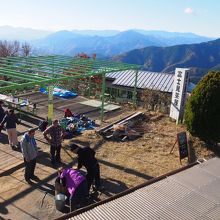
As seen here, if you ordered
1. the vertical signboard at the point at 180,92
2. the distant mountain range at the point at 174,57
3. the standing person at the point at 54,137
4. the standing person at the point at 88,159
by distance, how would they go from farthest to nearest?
the distant mountain range at the point at 174,57 < the vertical signboard at the point at 180,92 < the standing person at the point at 54,137 < the standing person at the point at 88,159

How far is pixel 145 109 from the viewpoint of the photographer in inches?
675

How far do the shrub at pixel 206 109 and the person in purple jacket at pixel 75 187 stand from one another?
5391mm

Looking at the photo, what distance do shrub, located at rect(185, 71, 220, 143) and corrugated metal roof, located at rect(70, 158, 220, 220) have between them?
447 centimetres

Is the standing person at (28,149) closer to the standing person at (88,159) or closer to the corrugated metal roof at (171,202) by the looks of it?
the standing person at (88,159)

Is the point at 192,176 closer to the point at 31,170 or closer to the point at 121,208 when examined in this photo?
the point at 121,208

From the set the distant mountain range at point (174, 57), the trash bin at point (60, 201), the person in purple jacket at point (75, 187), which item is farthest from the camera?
the distant mountain range at point (174, 57)

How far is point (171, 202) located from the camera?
18.1 ft

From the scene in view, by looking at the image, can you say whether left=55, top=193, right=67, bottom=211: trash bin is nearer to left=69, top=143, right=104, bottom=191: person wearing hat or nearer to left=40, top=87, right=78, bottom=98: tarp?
left=69, top=143, right=104, bottom=191: person wearing hat

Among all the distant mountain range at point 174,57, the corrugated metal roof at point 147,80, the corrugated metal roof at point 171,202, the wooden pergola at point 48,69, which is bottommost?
the distant mountain range at point 174,57

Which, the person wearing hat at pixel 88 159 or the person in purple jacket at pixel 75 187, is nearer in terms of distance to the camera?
the person in purple jacket at pixel 75 187

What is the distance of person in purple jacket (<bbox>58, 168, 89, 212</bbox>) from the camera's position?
721 centimetres

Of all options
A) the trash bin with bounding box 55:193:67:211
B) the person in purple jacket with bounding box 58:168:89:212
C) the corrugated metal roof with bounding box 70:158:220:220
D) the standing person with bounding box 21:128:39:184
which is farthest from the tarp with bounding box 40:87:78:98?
the corrugated metal roof with bounding box 70:158:220:220

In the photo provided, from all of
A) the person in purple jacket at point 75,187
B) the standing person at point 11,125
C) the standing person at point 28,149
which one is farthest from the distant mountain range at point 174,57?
the person in purple jacket at point 75,187

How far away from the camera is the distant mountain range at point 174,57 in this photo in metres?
160
